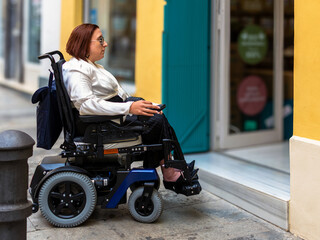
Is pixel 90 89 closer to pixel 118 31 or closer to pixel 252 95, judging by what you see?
pixel 252 95

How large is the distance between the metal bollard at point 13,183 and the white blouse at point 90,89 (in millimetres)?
859

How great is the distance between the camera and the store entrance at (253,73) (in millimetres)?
6199

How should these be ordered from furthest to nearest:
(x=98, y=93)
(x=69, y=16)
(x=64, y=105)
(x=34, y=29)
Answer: (x=34, y=29) < (x=69, y=16) < (x=98, y=93) < (x=64, y=105)

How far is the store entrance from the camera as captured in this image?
6.20 metres

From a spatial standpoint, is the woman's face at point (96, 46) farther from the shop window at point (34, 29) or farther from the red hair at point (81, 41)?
the shop window at point (34, 29)

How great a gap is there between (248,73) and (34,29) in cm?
453

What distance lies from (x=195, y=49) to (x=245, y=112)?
1.27m

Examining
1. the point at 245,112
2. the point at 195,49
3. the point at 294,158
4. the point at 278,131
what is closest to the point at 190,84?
the point at 195,49

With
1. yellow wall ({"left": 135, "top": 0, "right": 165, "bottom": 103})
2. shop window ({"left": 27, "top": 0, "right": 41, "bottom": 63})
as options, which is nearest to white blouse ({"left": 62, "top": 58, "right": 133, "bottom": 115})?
yellow wall ({"left": 135, "top": 0, "right": 165, "bottom": 103})

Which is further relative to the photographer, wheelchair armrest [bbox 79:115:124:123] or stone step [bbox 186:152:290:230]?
stone step [bbox 186:152:290:230]

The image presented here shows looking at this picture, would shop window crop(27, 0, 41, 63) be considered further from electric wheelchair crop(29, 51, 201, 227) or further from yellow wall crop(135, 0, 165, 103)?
electric wheelchair crop(29, 51, 201, 227)

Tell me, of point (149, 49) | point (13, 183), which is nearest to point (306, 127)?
point (13, 183)

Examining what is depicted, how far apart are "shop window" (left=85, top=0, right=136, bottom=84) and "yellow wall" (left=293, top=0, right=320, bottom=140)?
374cm

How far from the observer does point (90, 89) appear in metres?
4.01
